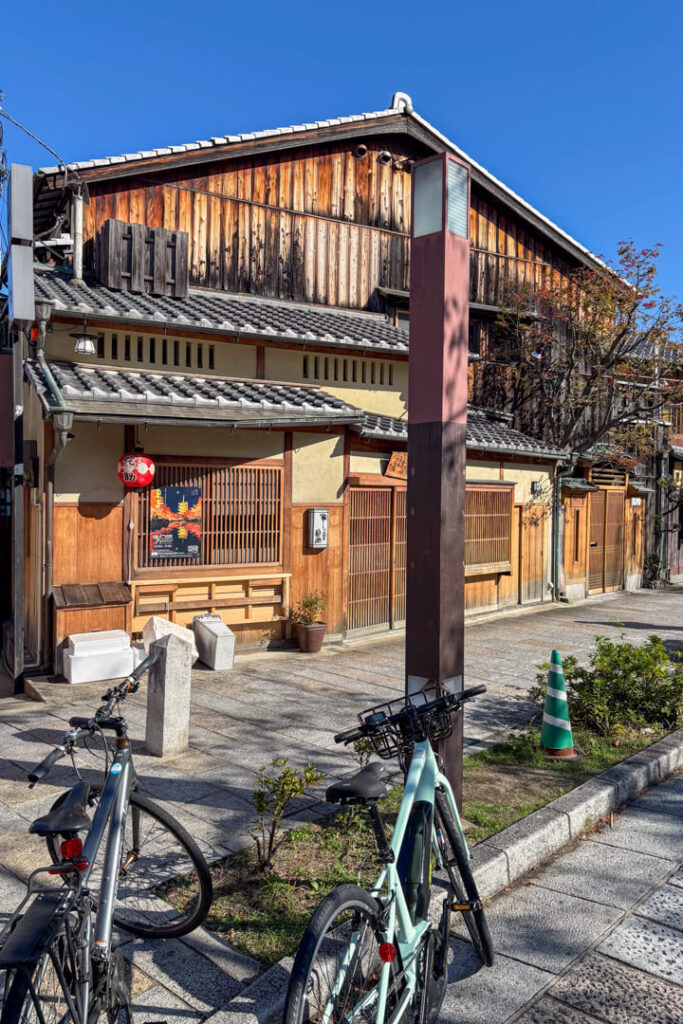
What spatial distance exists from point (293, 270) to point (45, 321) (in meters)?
6.00

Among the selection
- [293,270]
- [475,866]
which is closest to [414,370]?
[475,866]

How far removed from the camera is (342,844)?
4.77 m

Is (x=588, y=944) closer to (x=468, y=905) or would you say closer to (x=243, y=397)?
(x=468, y=905)

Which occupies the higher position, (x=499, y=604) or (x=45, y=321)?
(x=45, y=321)

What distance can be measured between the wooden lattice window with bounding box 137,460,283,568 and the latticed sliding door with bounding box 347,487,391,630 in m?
1.41

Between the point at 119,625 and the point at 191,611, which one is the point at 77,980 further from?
the point at 191,611

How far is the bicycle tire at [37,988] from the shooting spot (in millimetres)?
2398

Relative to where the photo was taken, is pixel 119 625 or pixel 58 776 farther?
pixel 119 625

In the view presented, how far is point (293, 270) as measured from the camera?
1390cm

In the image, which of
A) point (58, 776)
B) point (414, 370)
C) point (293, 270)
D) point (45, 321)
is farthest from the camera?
point (293, 270)

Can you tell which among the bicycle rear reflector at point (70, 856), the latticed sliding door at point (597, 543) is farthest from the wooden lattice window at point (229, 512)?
the latticed sliding door at point (597, 543)

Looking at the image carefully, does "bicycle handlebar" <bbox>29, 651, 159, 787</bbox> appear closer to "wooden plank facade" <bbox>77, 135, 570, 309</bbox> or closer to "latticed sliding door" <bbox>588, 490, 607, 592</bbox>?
"wooden plank facade" <bbox>77, 135, 570, 309</bbox>

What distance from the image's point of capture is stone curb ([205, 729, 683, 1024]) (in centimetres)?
325

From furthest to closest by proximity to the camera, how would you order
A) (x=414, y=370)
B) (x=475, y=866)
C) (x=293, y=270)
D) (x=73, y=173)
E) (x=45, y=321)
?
(x=293, y=270) → (x=73, y=173) → (x=45, y=321) → (x=414, y=370) → (x=475, y=866)
